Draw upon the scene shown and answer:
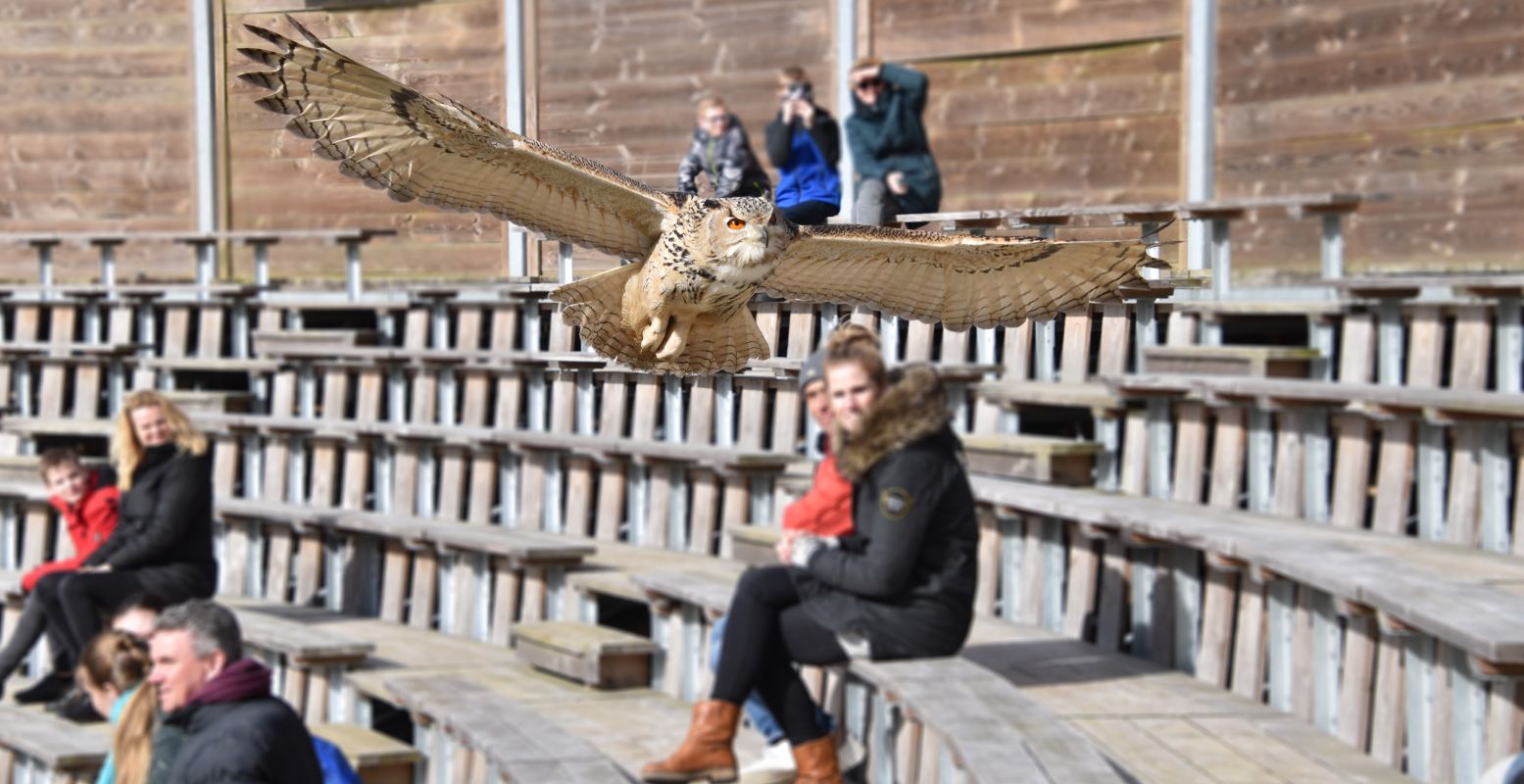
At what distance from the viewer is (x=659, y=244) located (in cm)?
128

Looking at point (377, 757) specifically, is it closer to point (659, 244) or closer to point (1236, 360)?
point (1236, 360)

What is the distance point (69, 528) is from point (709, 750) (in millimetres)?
3564

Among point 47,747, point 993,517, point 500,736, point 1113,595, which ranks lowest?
point 47,747

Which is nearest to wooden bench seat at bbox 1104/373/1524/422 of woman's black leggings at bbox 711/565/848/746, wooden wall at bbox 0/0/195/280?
woman's black leggings at bbox 711/565/848/746

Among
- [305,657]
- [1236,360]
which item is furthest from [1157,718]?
[305,657]

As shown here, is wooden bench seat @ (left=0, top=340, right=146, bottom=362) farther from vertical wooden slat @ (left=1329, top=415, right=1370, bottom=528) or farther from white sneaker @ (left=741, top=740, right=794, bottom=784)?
vertical wooden slat @ (left=1329, top=415, right=1370, bottom=528)

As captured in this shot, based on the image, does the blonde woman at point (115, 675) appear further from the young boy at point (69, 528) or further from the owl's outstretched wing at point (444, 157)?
the owl's outstretched wing at point (444, 157)

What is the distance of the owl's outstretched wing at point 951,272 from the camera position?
1.26 m

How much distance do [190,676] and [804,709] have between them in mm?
1429

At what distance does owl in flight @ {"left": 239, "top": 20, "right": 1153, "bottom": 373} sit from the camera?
3.96ft

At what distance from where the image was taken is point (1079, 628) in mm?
6086

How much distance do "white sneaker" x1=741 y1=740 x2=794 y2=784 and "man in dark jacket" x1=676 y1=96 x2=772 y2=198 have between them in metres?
3.19

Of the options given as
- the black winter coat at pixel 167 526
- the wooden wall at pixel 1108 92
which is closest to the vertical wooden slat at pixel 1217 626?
the wooden wall at pixel 1108 92

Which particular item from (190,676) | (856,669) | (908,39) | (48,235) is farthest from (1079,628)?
(48,235)
